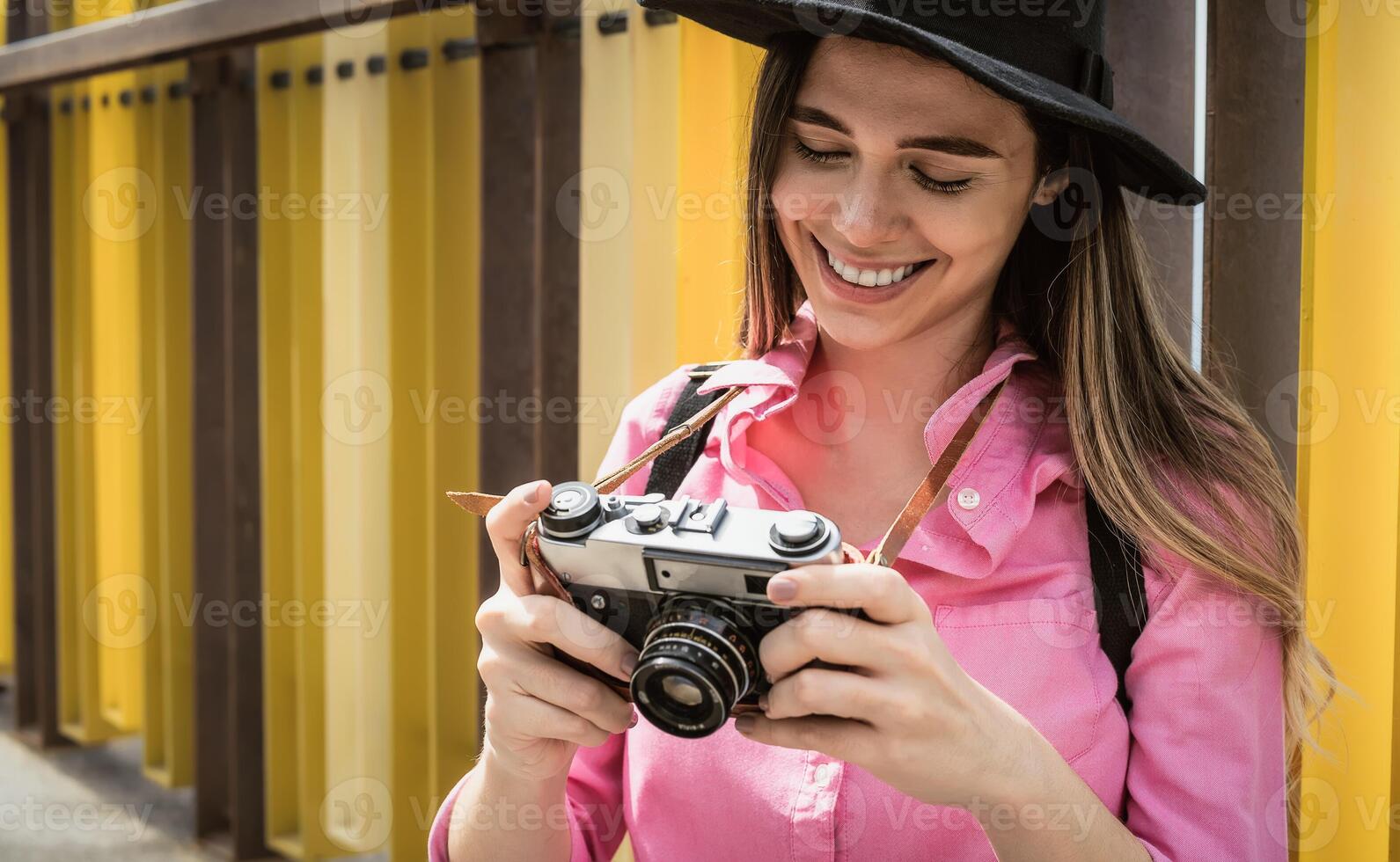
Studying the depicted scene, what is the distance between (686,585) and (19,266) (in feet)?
10.9

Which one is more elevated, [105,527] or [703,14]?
[703,14]

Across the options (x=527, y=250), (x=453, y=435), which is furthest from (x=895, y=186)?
(x=453, y=435)

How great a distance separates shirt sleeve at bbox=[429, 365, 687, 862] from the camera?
1440 mm

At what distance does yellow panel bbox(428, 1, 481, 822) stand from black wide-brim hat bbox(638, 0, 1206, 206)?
130 centimetres

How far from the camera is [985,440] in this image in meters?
1.38

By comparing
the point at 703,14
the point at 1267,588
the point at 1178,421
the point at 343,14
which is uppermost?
the point at 343,14

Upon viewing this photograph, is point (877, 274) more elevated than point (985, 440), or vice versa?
point (877, 274)

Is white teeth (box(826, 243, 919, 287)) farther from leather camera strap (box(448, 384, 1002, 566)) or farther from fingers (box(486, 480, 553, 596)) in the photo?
fingers (box(486, 480, 553, 596))

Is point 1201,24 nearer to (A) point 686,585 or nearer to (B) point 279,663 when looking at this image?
(A) point 686,585

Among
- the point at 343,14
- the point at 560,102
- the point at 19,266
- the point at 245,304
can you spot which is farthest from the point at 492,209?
the point at 19,266

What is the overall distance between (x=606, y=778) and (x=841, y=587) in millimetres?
606

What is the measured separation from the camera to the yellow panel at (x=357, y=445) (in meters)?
2.72

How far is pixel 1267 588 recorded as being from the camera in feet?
4.07

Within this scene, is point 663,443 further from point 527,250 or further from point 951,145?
point 527,250
